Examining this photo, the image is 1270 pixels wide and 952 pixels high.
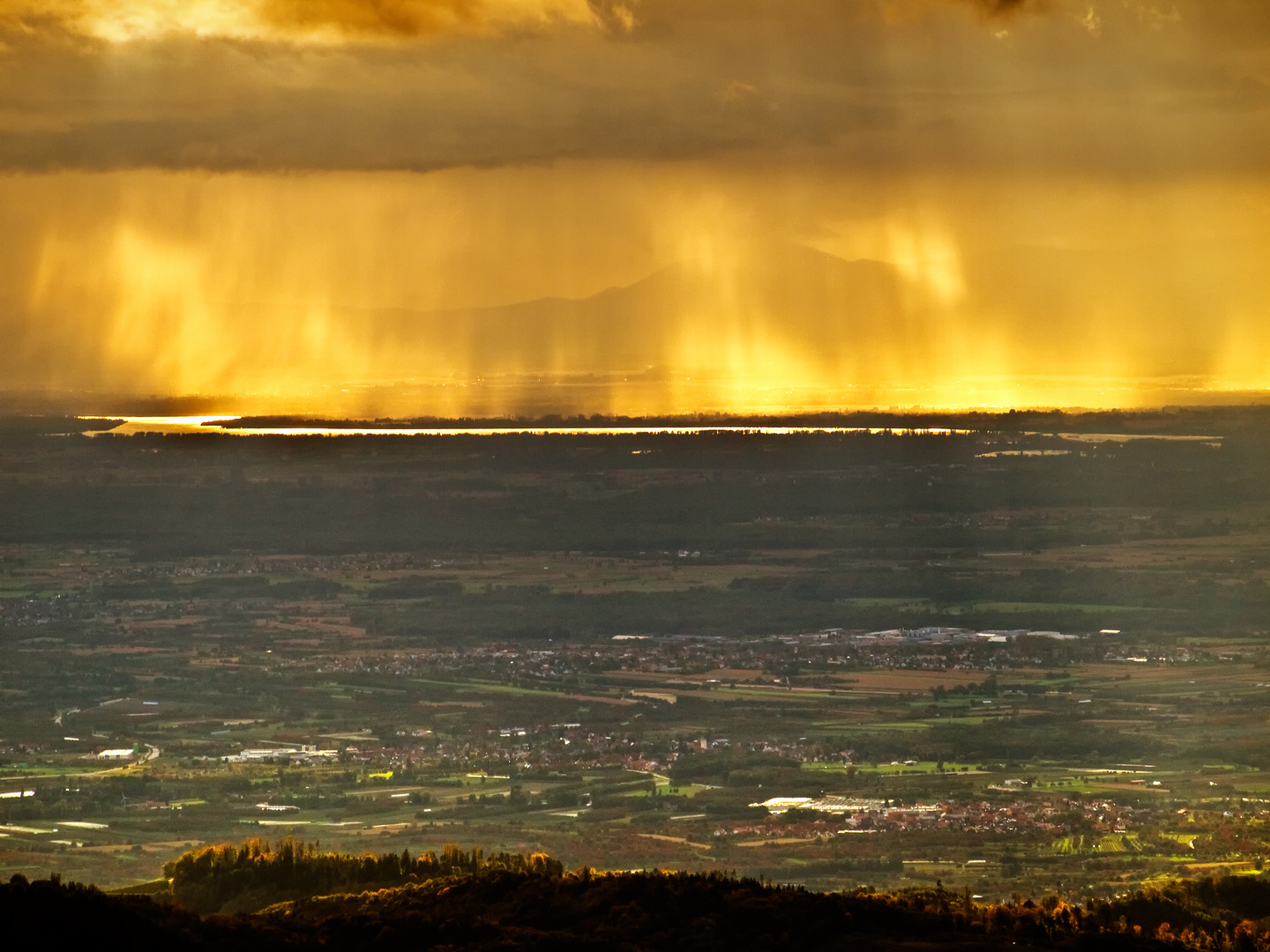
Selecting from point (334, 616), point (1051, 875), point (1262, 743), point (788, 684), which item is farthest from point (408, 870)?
point (334, 616)

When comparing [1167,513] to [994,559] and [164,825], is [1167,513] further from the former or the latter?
[164,825]

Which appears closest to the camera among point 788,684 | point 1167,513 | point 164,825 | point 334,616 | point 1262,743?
point 164,825

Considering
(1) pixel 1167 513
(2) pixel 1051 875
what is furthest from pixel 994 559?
(2) pixel 1051 875

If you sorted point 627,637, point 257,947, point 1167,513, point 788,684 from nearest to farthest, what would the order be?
1. point 257,947
2. point 788,684
3. point 627,637
4. point 1167,513

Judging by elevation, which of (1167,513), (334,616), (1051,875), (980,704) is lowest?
(1051,875)

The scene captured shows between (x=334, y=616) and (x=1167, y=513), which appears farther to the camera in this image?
(x=1167, y=513)

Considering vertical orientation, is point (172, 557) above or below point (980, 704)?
above

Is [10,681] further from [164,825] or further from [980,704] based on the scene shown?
[980,704]
